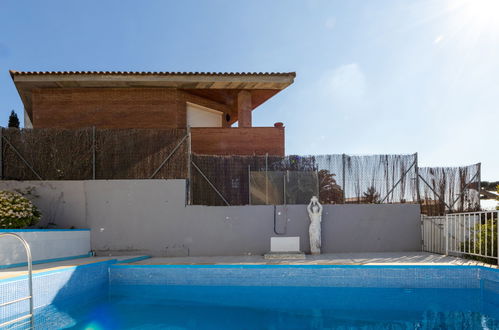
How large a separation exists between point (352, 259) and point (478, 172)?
479 centimetres

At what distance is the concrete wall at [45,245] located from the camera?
6322mm

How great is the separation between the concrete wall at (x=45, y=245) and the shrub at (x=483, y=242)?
8530 millimetres

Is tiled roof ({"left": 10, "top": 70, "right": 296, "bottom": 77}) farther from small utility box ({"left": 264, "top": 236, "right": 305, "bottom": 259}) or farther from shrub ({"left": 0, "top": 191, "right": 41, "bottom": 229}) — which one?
small utility box ({"left": 264, "top": 236, "right": 305, "bottom": 259})

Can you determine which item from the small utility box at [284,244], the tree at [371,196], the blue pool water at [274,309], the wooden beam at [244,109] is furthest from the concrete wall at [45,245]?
the tree at [371,196]

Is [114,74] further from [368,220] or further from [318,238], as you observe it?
[368,220]

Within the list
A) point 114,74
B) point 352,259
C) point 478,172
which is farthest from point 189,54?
point 478,172

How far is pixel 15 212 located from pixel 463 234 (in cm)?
962

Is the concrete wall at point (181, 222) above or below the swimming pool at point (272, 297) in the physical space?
above

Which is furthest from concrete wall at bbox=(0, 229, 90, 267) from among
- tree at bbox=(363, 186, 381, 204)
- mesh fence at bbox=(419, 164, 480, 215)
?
mesh fence at bbox=(419, 164, 480, 215)

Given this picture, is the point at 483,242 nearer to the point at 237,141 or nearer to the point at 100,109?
the point at 237,141

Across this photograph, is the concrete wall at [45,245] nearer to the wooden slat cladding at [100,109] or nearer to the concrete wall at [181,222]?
the concrete wall at [181,222]

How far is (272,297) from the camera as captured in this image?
659 cm

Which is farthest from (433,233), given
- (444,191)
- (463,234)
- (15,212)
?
(15,212)

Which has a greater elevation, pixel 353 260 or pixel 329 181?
pixel 329 181
